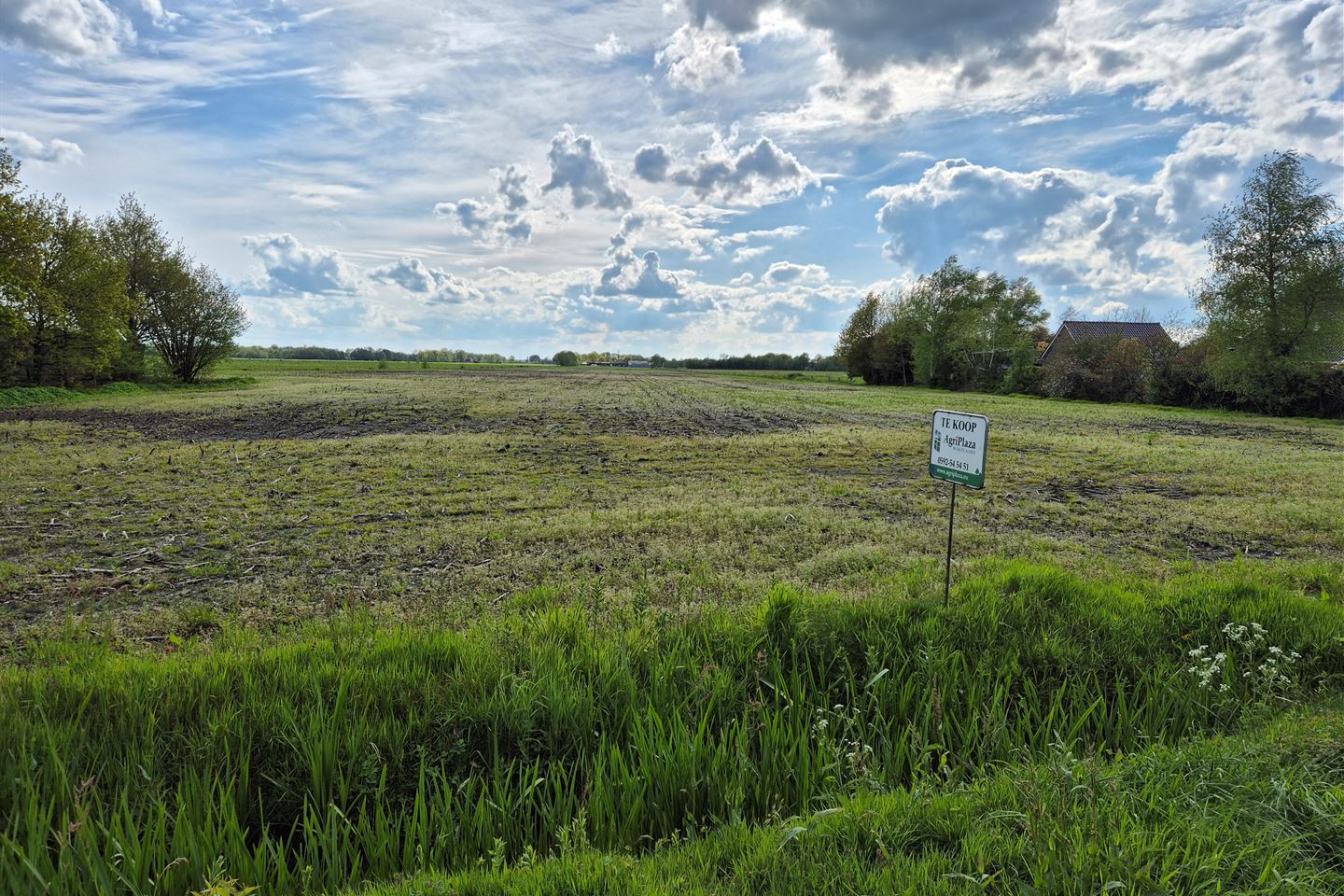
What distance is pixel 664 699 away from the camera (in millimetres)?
3920

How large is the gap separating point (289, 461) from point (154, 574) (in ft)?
28.1

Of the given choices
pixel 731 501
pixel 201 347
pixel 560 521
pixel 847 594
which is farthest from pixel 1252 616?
pixel 201 347

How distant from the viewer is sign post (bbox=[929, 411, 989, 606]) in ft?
17.3

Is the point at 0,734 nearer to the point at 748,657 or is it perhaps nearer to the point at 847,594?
the point at 748,657

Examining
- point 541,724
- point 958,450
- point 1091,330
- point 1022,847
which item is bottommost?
point 541,724

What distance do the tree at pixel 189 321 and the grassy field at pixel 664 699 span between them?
1730 inches

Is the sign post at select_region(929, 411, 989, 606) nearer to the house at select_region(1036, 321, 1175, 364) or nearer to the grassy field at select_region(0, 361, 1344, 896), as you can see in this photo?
the grassy field at select_region(0, 361, 1344, 896)

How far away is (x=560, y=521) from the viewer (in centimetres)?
921

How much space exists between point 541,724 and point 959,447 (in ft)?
13.5

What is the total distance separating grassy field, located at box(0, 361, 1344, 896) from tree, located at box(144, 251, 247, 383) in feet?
144

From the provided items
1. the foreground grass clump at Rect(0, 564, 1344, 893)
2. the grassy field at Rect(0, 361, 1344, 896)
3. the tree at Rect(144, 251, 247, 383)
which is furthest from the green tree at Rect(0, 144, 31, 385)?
the foreground grass clump at Rect(0, 564, 1344, 893)

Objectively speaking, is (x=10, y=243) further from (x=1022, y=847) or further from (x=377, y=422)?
(x=1022, y=847)

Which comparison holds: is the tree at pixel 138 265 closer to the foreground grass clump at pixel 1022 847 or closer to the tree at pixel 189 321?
the tree at pixel 189 321

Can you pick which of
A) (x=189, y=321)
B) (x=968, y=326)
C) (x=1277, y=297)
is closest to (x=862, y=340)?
(x=968, y=326)
